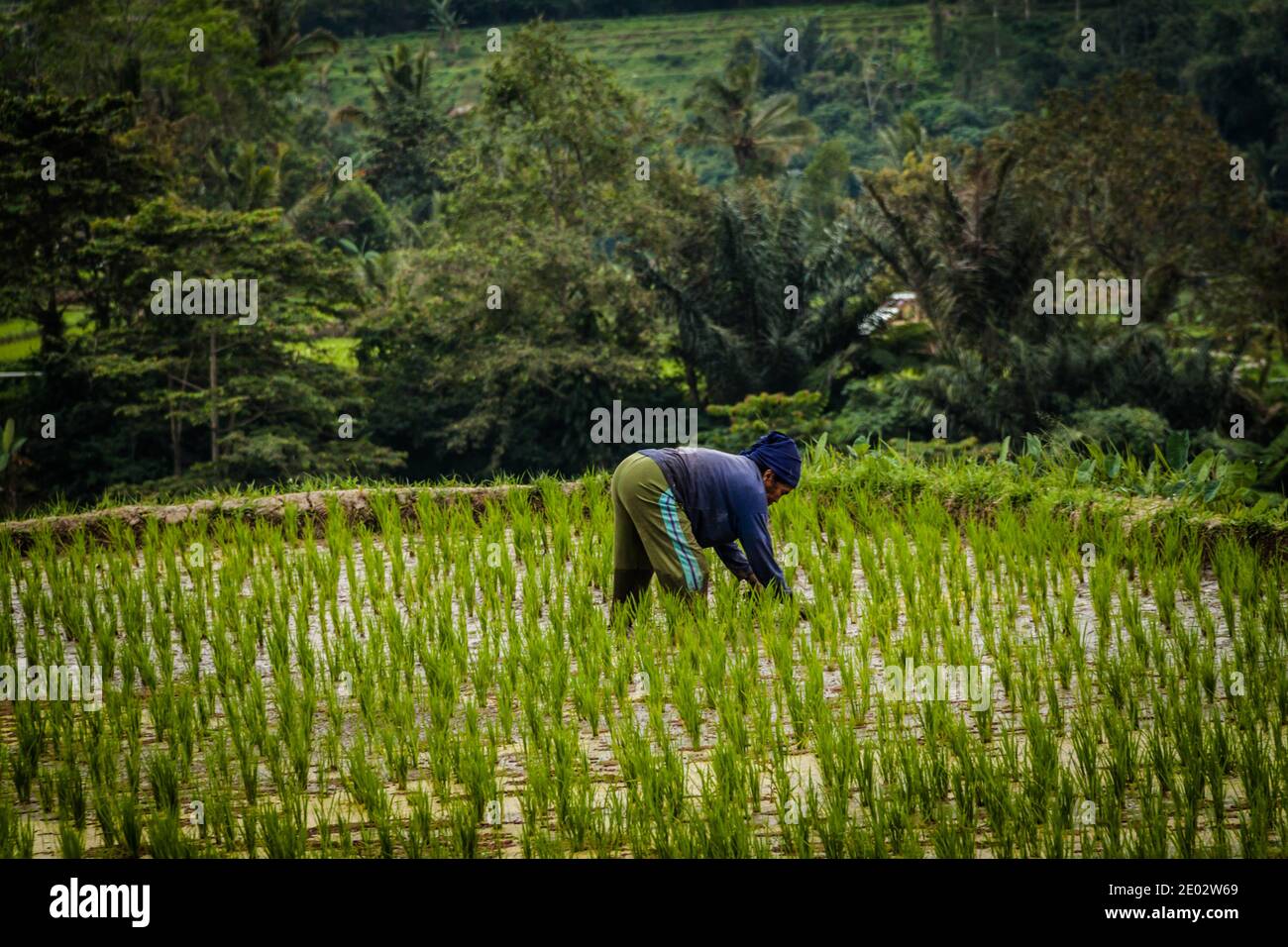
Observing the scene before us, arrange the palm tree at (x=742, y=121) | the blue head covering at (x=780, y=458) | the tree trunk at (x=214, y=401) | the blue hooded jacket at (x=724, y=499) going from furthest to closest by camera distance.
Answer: the palm tree at (x=742, y=121), the tree trunk at (x=214, y=401), the blue head covering at (x=780, y=458), the blue hooded jacket at (x=724, y=499)

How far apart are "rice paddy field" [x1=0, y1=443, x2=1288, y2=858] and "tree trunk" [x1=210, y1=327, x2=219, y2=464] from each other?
40.0 ft

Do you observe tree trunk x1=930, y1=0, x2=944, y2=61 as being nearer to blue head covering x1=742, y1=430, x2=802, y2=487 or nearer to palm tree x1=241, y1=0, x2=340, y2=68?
palm tree x1=241, y1=0, x2=340, y2=68

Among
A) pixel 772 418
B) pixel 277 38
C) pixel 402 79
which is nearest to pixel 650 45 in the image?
pixel 402 79

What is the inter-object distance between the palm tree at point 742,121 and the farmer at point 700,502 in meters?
32.7

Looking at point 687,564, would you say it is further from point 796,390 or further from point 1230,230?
point 1230,230

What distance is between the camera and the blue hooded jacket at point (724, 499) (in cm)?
568

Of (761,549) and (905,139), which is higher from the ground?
(905,139)

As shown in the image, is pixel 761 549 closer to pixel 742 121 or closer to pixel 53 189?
pixel 53 189

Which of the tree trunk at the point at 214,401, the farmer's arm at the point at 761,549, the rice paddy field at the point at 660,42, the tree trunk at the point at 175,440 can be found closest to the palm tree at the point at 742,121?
the tree trunk at the point at 214,401

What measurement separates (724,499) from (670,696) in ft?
3.01

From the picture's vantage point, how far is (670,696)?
513 cm

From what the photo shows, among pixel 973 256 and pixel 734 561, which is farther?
pixel 973 256

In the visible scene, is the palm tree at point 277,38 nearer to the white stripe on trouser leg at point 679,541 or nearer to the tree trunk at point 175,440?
the tree trunk at point 175,440

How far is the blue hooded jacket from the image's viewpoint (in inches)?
224
